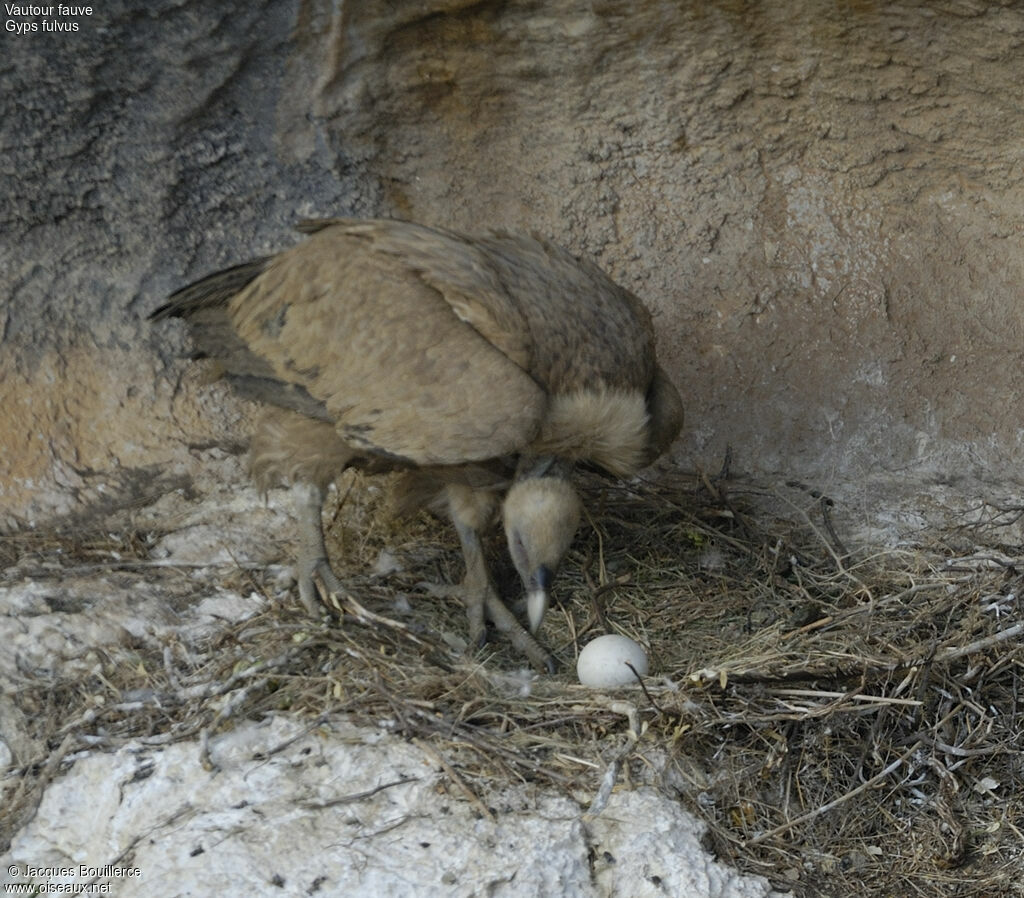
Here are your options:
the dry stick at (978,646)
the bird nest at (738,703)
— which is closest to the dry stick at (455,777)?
the bird nest at (738,703)

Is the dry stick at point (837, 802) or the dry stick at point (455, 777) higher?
the dry stick at point (455, 777)

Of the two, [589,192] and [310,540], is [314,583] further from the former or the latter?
[589,192]

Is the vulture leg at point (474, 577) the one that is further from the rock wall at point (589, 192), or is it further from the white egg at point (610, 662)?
the rock wall at point (589, 192)

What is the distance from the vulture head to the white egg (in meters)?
0.36

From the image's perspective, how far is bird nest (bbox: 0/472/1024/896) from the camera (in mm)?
3342

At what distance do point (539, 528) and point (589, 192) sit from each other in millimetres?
1657

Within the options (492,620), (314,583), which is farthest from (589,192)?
(314,583)

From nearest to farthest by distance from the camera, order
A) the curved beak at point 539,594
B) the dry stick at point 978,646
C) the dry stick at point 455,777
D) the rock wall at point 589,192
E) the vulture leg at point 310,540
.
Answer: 1. the dry stick at point 455,777
2. the dry stick at point 978,646
3. the curved beak at point 539,594
4. the vulture leg at point 310,540
5. the rock wall at point 589,192

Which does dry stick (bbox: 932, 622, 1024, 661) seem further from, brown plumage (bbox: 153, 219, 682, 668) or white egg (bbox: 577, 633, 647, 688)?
brown plumage (bbox: 153, 219, 682, 668)

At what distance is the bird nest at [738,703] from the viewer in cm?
334

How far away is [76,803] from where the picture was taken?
3338 millimetres

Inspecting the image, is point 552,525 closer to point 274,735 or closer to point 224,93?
point 274,735

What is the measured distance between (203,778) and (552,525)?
4.58 ft

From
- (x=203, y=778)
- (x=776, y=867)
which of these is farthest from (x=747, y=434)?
(x=203, y=778)
